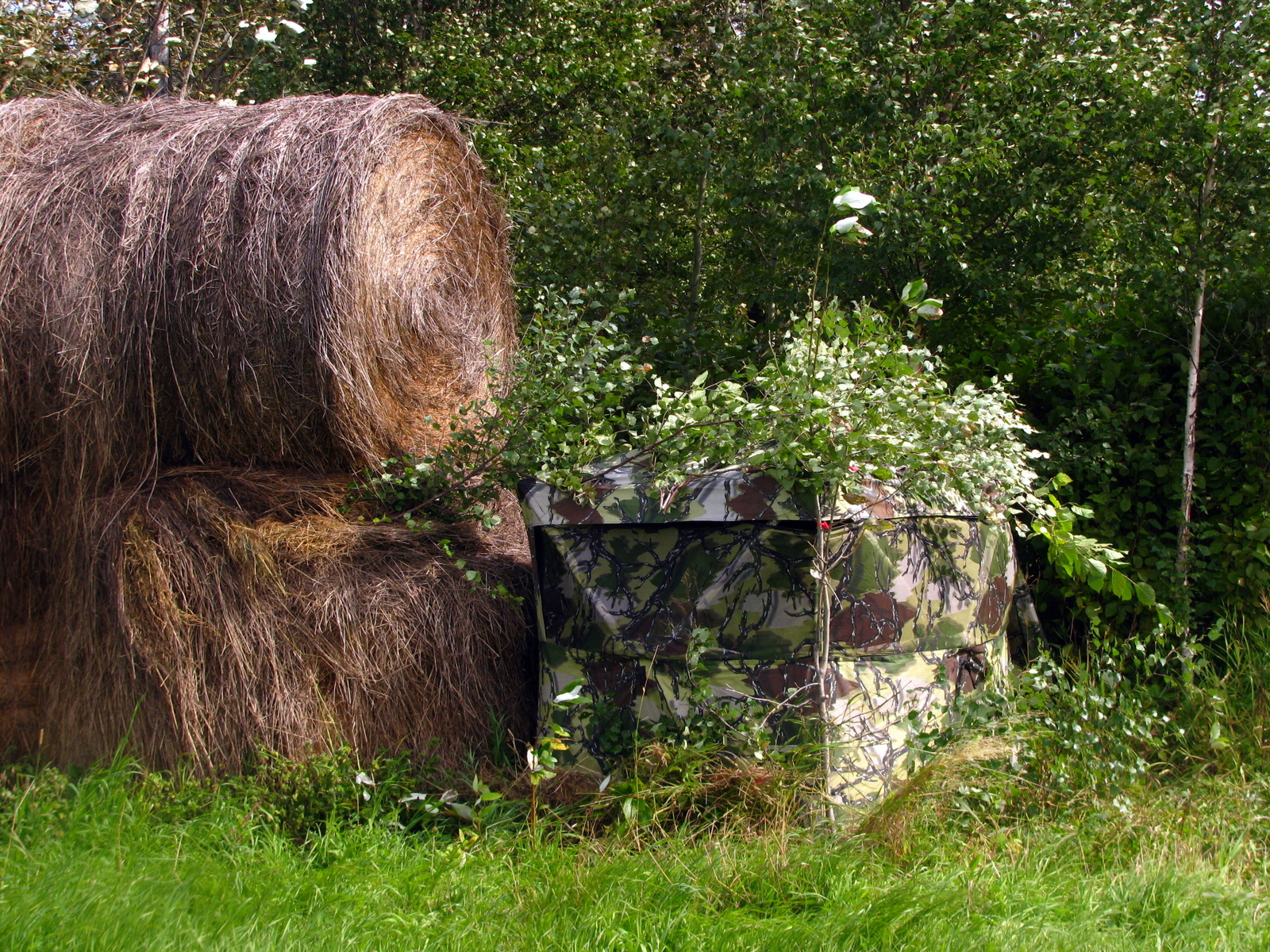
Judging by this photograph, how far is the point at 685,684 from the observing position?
11.8ft

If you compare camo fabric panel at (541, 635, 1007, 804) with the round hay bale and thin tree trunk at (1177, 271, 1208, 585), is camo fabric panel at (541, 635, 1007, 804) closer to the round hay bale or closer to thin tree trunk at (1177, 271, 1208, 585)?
the round hay bale

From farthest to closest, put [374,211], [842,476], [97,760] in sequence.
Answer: [374,211]
[97,760]
[842,476]

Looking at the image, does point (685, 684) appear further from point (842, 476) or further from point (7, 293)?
point (7, 293)

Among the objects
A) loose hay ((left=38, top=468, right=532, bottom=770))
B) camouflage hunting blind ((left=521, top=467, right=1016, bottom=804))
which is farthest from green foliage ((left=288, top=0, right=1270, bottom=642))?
loose hay ((left=38, top=468, right=532, bottom=770))

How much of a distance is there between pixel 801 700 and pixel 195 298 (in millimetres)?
2717

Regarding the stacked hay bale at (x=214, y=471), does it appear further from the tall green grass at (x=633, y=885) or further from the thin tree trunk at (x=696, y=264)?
the thin tree trunk at (x=696, y=264)

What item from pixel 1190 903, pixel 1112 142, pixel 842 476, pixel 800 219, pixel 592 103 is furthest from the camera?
pixel 592 103


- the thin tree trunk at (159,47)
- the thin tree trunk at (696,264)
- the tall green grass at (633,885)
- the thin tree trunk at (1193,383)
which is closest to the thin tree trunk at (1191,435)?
the thin tree trunk at (1193,383)

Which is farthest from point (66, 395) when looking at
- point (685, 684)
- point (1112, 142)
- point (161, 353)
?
point (1112, 142)

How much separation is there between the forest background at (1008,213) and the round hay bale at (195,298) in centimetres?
104

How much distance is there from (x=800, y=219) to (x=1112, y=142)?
1.55m

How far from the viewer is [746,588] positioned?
361 cm

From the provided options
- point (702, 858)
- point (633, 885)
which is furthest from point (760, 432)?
point (633, 885)

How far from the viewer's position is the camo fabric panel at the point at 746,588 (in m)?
3.60
